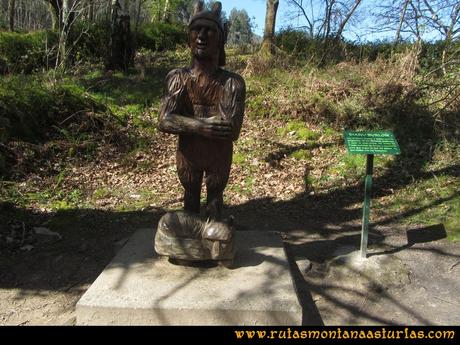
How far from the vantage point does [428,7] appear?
10.1 metres

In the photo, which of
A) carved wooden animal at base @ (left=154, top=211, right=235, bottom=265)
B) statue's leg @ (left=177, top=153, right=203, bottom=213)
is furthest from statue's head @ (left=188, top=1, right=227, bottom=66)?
carved wooden animal at base @ (left=154, top=211, right=235, bottom=265)

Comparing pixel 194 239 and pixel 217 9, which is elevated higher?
pixel 217 9

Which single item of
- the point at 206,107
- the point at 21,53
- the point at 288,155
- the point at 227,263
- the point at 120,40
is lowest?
the point at 227,263

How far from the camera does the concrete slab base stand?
2941 millimetres

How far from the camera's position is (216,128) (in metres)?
3.13

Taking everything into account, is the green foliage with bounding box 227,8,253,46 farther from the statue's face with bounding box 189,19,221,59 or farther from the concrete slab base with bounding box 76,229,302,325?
the concrete slab base with bounding box 76,229,302,325

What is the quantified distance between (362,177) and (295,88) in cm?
337

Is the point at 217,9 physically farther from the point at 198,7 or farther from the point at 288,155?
the point at 288,155

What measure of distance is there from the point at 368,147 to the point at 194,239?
1.98 meters

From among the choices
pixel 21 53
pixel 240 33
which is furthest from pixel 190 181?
pixel 240 33

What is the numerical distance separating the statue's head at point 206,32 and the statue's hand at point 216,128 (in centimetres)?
54

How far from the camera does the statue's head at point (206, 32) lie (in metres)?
3.17

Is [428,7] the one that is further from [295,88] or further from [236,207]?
[236,207]

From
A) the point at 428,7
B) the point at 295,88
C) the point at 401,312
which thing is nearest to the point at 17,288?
the point at 401,312
